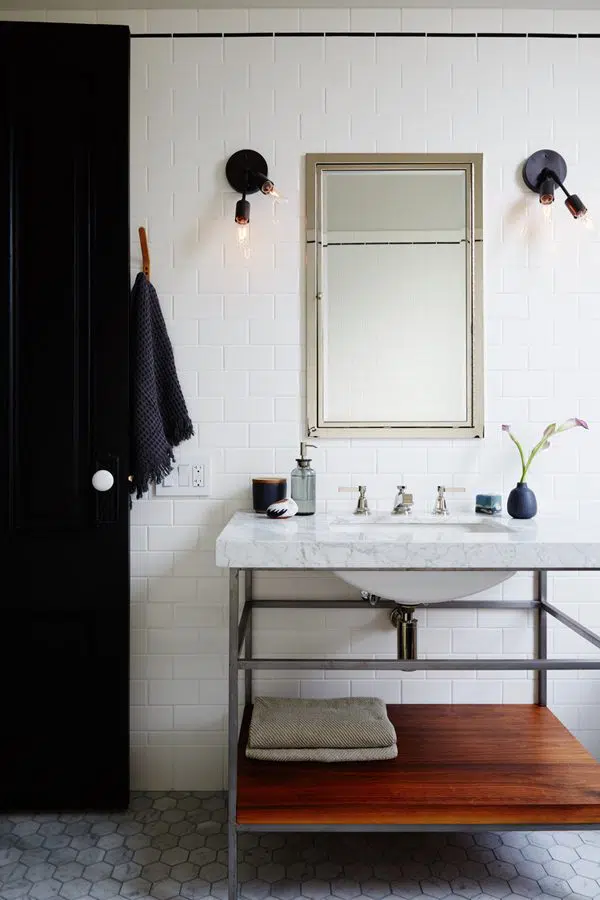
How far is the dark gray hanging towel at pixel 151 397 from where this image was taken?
6.77ft

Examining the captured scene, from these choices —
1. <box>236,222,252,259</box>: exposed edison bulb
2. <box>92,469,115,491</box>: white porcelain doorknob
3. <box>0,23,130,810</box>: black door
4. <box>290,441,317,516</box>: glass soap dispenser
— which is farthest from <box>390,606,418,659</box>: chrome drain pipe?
<box>236,222,252,259</box>: exposed edison bulb

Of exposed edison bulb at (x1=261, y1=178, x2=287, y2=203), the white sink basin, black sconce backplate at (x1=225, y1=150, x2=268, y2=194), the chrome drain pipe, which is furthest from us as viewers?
→ black sconce backplate at (x1=225, y1=150, x2=268, y2=194)

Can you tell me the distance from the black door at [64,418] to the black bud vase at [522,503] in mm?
1204

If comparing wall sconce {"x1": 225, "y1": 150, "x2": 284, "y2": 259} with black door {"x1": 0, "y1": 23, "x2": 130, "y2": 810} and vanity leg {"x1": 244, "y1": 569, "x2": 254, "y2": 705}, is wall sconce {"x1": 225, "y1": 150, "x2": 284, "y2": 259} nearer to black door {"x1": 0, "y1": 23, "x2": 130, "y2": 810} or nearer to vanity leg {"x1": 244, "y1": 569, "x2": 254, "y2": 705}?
black door {"x1": 0, "y1": 23, "x2": 130, "y2": 810}

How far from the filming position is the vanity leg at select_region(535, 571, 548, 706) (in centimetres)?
219

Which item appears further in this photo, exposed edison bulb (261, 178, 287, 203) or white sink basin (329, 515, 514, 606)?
exposed edison bulb (261, 178, 287, 203)

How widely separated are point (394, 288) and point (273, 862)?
176 centimetres

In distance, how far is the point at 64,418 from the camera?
2.05m

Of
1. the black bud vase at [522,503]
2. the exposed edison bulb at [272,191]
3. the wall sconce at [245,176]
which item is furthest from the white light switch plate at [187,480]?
the black bud vase at [522,503]

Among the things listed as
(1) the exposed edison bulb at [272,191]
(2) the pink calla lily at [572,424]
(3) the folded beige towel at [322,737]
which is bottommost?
(3) the folded beige towel at [322,737]

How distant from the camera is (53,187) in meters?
2.04

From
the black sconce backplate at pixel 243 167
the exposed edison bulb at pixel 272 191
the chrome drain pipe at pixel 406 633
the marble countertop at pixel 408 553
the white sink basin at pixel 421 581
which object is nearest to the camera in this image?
the marble countertop at pixel 408 553

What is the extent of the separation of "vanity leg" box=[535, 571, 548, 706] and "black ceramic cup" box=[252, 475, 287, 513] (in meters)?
0.92

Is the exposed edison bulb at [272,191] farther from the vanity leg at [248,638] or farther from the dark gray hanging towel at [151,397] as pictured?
the vanity leg at [248,638]
